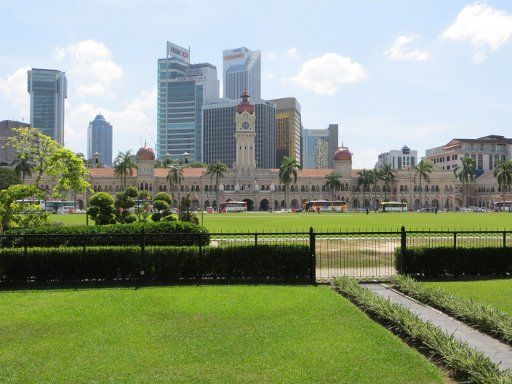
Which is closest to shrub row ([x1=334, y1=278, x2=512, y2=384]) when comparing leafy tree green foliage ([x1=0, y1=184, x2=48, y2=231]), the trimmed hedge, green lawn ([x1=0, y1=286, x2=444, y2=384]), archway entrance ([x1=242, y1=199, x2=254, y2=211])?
green lawn ([x1=0, y1=286, x2=444, y2=384])

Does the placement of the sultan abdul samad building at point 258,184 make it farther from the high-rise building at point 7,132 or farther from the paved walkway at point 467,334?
the paved walkway at point 467,334

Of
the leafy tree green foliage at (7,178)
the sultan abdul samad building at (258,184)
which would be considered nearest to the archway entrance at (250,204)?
the sultan abdul samad building at (258,184)

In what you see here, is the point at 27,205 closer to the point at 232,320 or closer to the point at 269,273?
the point at 269,273

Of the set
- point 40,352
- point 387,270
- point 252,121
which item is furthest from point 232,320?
point 252,121

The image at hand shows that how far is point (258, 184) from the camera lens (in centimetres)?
12800

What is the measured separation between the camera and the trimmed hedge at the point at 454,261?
55.4ft

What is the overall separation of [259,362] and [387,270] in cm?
1130

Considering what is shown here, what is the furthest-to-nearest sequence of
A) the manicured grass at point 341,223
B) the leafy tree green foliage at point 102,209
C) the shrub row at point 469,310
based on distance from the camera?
the manicured grass at point 341,223 < the leafy tree green foliage at point 102,209 < the shrub row at point 469,310

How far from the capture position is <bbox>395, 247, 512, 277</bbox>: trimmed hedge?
664 inches

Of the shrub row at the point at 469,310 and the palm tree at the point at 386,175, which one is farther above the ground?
the palm tree at the point at 386,175

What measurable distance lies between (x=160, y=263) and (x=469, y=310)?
936 centimetres

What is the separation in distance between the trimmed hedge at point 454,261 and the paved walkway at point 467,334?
381 cm

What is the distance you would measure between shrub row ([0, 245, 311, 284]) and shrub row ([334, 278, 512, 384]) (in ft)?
12.6

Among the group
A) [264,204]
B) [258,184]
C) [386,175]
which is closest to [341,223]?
[264,204]
